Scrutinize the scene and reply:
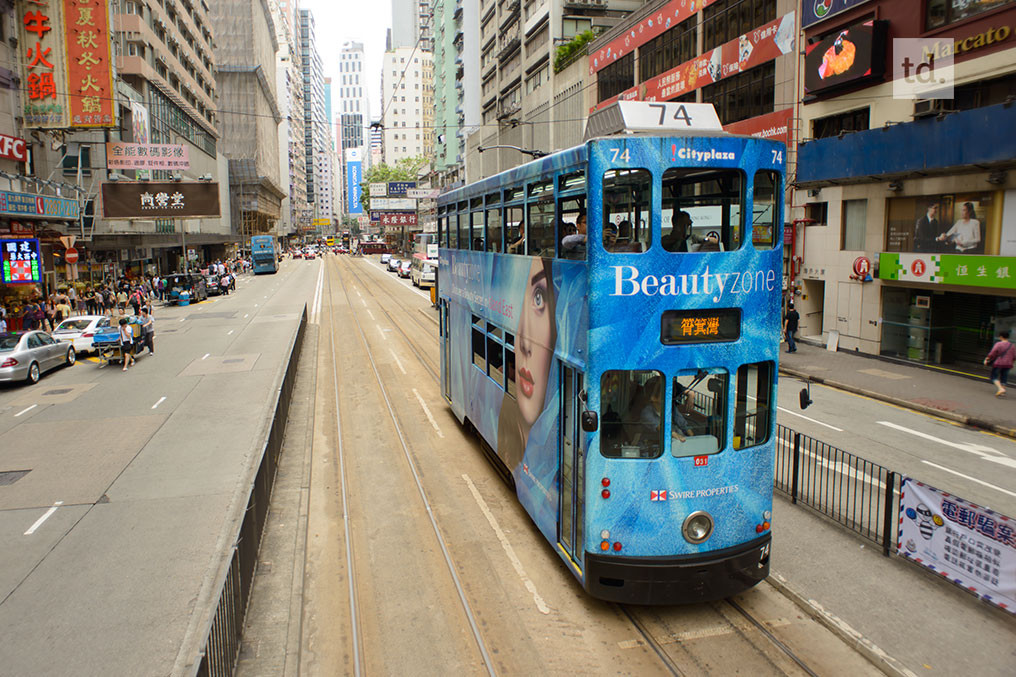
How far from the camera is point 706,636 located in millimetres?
7074

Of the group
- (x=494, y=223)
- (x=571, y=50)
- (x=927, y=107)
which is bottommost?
(x=494, y=223)

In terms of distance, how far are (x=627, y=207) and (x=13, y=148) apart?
31.5 meters

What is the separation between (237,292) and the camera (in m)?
56.0

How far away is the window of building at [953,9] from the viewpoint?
19.0m

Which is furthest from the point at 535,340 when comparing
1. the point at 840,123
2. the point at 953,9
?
the point at 840,123

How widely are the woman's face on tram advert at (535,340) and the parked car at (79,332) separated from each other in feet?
71.7

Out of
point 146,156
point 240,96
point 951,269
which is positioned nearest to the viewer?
point 951,269

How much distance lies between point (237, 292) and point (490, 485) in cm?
4956

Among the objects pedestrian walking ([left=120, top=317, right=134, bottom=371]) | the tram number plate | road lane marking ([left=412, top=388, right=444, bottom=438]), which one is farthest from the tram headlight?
pedestrian walking ([left=120, top=317, right=134, bottom=371])

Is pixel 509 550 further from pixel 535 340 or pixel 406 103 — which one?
pixel 406 103

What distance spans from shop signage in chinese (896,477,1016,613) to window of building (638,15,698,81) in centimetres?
2852

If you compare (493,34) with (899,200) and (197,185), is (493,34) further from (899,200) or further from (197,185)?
(899,200)

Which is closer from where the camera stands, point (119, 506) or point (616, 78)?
point (119, 506)

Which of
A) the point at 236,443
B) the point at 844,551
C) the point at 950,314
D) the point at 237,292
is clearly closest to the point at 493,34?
the point at 237,292
